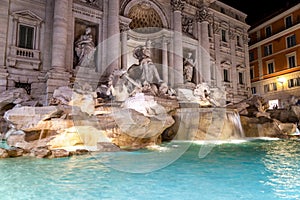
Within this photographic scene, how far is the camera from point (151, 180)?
3.21 m

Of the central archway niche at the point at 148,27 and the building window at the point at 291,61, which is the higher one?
the central archway niche at the point at 148,27

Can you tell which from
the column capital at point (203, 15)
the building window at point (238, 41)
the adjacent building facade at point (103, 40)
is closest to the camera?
the adjacent building facade at point (103, 40)

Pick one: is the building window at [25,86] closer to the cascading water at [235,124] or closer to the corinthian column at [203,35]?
the cascading water at [235,124]

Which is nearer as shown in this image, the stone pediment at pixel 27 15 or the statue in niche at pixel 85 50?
the stone pediment at pixel 27 15

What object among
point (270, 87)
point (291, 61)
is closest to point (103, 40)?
point (291, 61)

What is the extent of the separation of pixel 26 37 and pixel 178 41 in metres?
9.66

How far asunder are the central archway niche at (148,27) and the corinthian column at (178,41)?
78 centimetres

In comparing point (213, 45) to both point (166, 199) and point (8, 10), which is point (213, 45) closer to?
point (8, 10)

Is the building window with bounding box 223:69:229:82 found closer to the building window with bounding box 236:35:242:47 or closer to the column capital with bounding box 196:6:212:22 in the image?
the building window with bounding box 236:35:242:47

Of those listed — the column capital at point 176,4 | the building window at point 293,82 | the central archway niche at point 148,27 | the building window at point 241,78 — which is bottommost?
the building window at point 293,82

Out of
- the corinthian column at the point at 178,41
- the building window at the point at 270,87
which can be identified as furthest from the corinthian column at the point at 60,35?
the building window at the point at 270,87

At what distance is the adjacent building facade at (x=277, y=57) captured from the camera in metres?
21.4

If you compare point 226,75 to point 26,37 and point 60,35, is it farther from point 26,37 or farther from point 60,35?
point 26,37

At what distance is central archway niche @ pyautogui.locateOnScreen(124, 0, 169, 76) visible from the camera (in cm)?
1628
